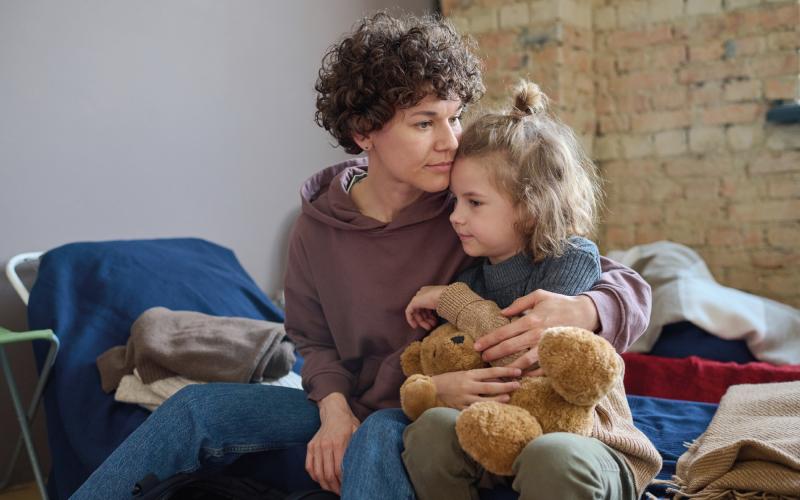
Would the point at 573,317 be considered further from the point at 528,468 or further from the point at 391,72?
the point at 391,72

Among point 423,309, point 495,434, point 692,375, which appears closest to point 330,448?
point 423,309

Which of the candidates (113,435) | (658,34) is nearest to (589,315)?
(113,435)

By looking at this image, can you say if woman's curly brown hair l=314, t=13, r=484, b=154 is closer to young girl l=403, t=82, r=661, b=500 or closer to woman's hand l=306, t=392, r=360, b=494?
young girl l=403, t=82, r=661, b=500

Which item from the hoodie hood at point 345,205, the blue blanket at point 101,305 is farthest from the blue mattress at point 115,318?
the hoodie hood at point 345,205

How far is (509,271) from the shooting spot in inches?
56.6

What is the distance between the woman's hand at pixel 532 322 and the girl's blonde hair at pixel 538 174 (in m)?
0.10

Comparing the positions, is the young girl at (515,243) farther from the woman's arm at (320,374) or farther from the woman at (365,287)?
the woman's arm at (320,374)

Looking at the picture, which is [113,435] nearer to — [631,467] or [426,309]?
[426,309]

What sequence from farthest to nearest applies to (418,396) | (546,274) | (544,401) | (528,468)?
(546,274), (418,396), (544,401), (528,468)

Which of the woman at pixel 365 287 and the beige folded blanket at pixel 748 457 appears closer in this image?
the beige folded blanket at pixel 748 457

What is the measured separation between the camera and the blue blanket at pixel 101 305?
1965 mm

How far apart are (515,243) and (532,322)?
0.19 metres

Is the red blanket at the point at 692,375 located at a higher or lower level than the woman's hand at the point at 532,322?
lower

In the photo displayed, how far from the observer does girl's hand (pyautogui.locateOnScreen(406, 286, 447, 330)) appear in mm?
1456
